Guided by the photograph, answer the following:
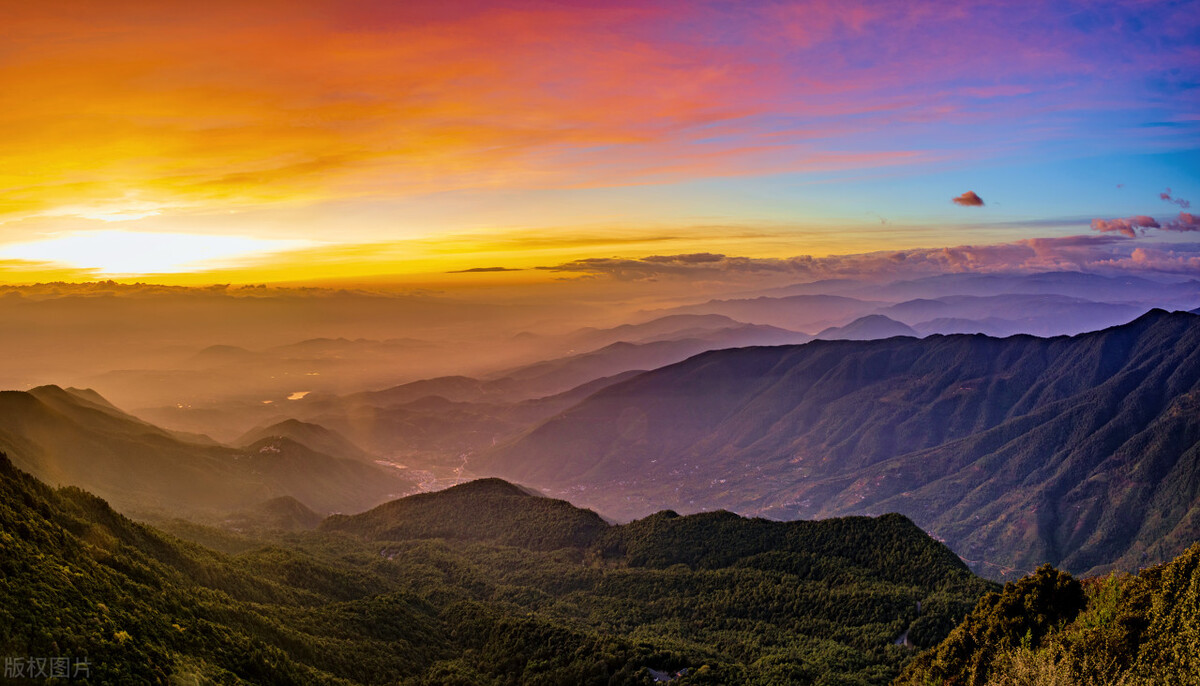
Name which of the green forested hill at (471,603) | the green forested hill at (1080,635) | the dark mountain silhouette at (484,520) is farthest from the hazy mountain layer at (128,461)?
the green forested hill at (1080,635)

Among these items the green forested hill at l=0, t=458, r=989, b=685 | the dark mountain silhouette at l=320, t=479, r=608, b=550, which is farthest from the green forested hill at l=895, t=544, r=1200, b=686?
the dark mountain silhouette at l=320, t=479, r=608, b=550

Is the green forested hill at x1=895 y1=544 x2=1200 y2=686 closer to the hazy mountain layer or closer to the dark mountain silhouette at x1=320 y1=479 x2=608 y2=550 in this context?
the dark mountain silhouette at x1=320 y1=479 x2=608 y2=550

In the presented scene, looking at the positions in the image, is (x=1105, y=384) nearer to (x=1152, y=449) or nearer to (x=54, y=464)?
(x=1152, y=449)

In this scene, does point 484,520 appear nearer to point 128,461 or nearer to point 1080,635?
point 128,461

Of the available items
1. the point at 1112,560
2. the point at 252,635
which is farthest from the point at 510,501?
the point at 1112,560

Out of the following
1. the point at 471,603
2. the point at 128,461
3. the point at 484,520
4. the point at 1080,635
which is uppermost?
the point at 1080,635

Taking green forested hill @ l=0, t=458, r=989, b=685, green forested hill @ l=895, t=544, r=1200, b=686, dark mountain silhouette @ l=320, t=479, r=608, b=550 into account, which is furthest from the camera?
dark mountain silhouette @ l=320, t=479, r=608, b=550

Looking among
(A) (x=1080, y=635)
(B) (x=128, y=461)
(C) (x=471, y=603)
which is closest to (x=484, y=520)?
(C) (x=471, y=603)

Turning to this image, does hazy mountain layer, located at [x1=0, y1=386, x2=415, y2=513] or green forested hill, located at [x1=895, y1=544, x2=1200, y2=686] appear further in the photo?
hazy mountain layer, located at [x1=0, y1=386, x2=415, y2=513]
